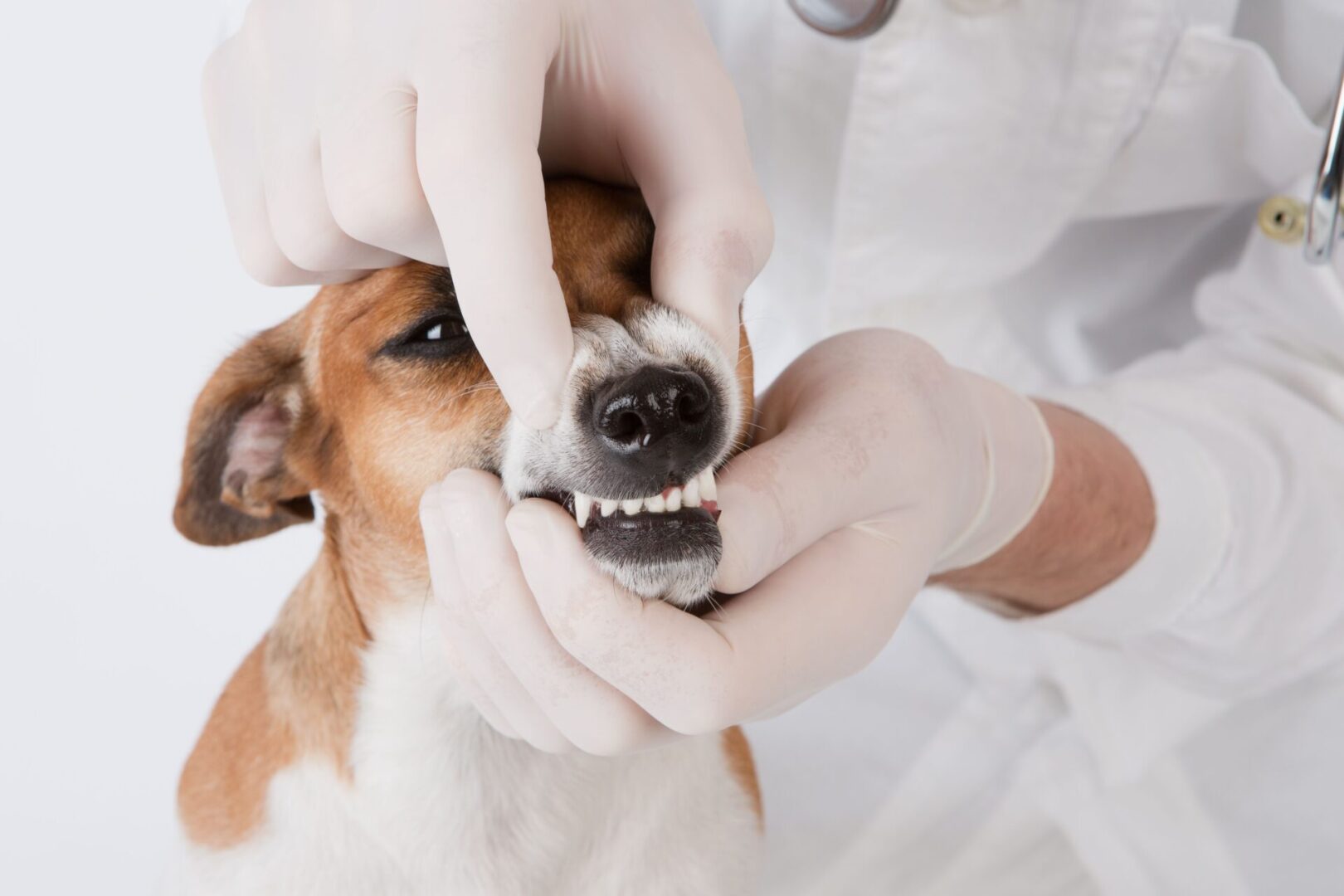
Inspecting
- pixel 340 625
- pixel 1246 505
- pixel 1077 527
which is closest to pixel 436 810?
pixel 340 625

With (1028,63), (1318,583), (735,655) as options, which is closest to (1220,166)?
(1028,63)

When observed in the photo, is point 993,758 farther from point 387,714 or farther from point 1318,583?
point 387,714

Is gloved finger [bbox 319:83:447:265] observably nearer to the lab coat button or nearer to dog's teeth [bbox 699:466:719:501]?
dog's teeth [bbox 699:466:719:501]

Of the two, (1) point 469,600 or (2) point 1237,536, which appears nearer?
(1) point 469,600

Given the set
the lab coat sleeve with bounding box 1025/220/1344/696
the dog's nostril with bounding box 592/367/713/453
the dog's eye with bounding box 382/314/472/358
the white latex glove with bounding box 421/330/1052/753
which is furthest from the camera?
the lab coat sleeve with bounding box 1025/220/1344/696

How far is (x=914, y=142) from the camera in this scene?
2.16 metres

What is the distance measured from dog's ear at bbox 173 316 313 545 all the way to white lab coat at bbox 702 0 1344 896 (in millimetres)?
1069

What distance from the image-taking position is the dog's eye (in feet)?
5.41

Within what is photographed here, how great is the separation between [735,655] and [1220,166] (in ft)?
5.26

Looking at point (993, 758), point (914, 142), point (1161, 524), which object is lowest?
point (993, 758)

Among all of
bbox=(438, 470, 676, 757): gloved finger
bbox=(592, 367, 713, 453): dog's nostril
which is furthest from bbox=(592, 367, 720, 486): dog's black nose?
bbox=(438, 470, 676, 757): gloved finger

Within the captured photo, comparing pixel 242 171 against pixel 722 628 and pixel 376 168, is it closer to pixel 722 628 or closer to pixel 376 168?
pixel 376 168

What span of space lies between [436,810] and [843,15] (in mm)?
1466

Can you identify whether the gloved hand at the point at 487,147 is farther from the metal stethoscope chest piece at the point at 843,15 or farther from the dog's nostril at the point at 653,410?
the metal stethoscope chest piece at the point at 843,15
